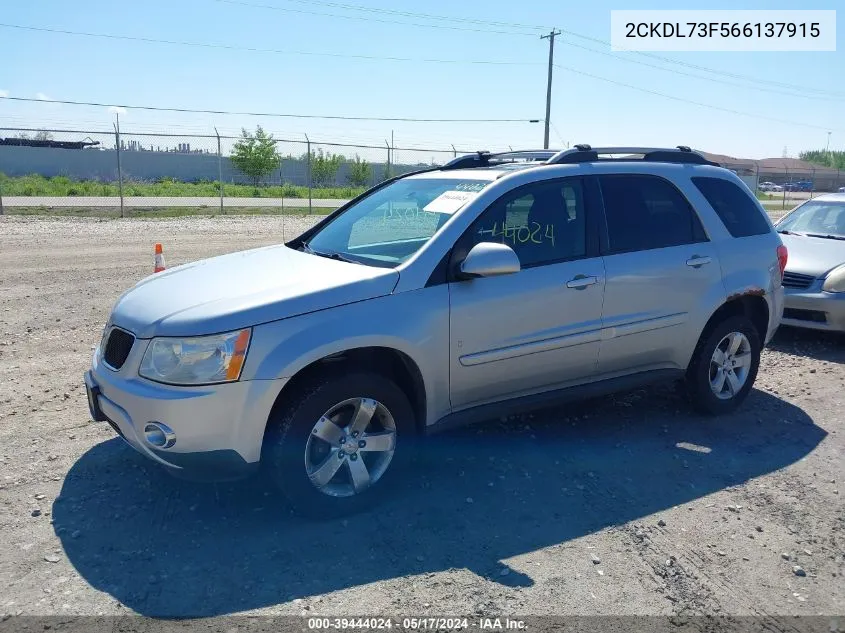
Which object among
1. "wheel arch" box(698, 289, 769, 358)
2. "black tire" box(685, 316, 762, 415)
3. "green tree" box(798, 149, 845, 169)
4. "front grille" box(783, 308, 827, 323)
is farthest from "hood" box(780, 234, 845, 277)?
"green tree" box(798, 149, 845, 169)

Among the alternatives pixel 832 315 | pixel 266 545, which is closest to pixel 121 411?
pixel 266 545

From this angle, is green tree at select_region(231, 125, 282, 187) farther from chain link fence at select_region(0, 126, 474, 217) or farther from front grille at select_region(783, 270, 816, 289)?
front grille at select_region(783, 270, 816, 289)

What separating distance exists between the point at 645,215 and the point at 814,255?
4131 millimetres

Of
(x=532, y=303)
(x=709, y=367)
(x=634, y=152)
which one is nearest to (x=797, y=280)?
(x=709, y=367)

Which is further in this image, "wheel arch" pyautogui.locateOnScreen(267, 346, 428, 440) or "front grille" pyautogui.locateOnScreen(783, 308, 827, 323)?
"front grille" pyautogui.locateOnScreen(783, 308, 827, 323)

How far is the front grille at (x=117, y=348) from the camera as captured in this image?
3689 mm

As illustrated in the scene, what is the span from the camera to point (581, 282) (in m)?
4.46

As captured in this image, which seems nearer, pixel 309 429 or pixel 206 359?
pixel 206 359

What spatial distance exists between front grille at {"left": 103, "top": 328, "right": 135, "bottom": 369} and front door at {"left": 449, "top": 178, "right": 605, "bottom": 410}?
5.53ft

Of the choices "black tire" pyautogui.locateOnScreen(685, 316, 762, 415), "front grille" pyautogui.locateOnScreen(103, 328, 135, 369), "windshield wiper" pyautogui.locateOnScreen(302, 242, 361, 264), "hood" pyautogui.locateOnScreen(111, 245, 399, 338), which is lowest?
"black tire" pyautogui.locateOnScreen(685, 316, 762, 415)

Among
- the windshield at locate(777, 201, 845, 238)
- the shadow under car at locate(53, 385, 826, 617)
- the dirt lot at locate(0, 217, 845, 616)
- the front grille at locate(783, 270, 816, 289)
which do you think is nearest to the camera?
the dirt lot at locate(0, 217, 845, 616)

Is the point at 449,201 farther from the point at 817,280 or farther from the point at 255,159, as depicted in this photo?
the point at 255,159

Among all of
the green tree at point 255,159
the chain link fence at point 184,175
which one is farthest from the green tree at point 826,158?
the green tree at point 255,159

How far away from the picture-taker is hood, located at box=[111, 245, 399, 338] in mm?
3479
